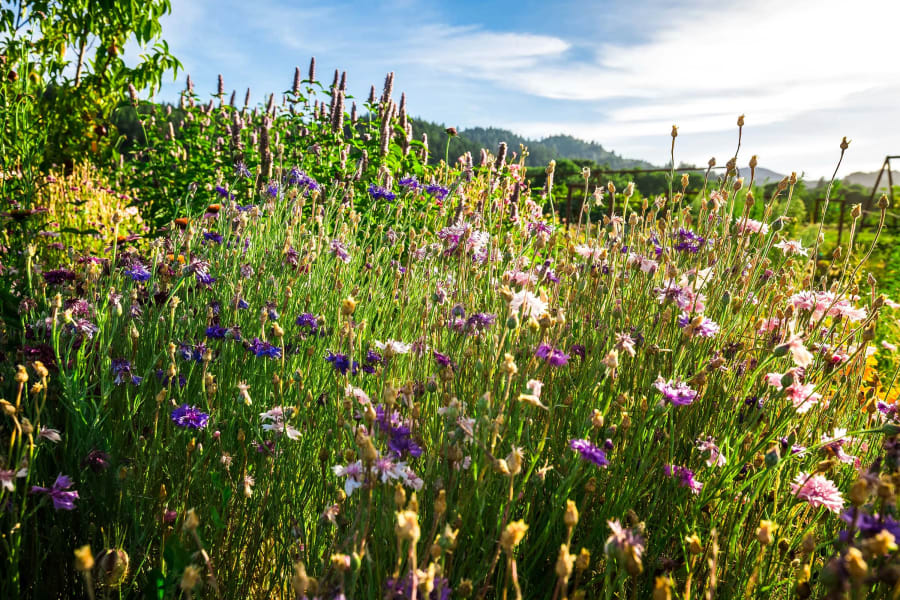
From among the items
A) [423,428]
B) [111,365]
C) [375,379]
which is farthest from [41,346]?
[423,428]

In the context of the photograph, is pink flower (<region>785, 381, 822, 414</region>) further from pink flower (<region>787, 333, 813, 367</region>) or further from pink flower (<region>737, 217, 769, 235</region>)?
pink flower (<region>737, 217, 769, 235</region>)

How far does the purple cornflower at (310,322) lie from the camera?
6.21 feet

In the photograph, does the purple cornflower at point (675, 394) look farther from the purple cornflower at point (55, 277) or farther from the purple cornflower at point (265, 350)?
the purple cornflower at point (55, 277)

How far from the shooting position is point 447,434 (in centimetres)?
134

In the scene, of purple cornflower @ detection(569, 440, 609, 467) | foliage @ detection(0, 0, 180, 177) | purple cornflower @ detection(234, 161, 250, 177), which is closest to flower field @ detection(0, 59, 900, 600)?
purple cornflower @ detection(569, 440, 609, 467)

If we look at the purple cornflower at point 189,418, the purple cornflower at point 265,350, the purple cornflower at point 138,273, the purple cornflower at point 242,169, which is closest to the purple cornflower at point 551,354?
the purple cornflower at point 265,350

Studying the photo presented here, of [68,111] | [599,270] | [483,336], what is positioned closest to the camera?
[483,336]

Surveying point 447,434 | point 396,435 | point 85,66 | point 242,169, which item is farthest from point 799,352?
point 85,66

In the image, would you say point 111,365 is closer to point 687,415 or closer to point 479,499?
point 479,499

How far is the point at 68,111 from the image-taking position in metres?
6.46

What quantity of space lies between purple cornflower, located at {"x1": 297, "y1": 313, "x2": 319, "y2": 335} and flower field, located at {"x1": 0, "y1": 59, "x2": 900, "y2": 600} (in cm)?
4

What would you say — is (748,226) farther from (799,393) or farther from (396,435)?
(396,435)

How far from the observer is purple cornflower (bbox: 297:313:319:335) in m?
1.89

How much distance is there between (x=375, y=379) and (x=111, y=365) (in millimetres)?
811
